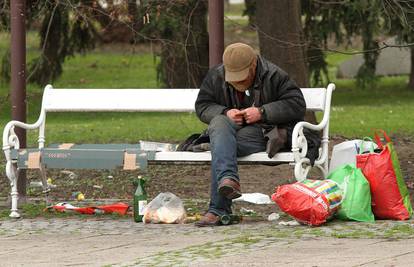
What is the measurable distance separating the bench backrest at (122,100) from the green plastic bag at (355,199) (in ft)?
5.16

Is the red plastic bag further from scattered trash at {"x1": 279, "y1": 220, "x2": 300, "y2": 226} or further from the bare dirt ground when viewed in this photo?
the bare dirt ground

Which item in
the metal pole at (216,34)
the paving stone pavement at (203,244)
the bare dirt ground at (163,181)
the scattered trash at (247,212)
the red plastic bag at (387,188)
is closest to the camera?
the paving stone pavement at (203,244)

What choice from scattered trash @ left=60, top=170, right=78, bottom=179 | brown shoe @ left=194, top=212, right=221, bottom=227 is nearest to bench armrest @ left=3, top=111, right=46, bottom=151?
brown shoe @ left=194, top=212, right=221, bottom=227

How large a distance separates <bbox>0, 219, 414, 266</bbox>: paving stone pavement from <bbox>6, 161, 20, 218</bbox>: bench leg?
10.0 inches

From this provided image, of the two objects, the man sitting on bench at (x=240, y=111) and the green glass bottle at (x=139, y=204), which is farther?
the green glass bottle at (x=139, y=204)

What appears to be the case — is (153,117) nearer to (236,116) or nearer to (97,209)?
(97,209)

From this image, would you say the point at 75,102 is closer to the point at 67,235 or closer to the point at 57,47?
the point at 67,235

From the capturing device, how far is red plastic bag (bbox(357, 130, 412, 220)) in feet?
26.2

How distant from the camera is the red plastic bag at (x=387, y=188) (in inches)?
314

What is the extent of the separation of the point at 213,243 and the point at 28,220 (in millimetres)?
1950

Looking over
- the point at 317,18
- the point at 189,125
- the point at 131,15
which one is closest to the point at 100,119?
the point at 189,125

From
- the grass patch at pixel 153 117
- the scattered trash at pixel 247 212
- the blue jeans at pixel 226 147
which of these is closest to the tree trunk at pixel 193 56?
the grass patch at pixel 153 117

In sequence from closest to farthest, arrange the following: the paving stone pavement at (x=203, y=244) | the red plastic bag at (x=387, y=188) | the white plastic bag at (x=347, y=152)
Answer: the paving stone pavement at (x=203, y=244), the red plastic bag at (x=387, y=188), the white plastic bag at (x=347, y=152)

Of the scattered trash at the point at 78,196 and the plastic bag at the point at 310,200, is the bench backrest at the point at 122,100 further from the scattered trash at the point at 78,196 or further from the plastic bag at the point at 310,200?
the plastic bag at the point at 310,200
